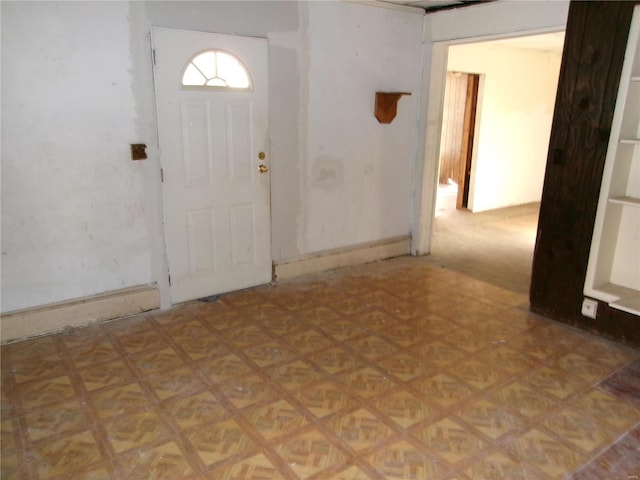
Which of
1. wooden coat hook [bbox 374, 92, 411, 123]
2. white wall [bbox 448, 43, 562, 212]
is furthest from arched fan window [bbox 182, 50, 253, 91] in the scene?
white wall [bbox 448, 43, 562, 212]

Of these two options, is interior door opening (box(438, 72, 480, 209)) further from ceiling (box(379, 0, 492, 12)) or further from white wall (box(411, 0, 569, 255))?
ceiling (box(379, 0, 492, 12))

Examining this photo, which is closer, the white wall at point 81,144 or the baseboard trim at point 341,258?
the white wall at point 81,144

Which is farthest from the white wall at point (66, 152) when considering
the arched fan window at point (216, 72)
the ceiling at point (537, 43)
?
the ceiling at point (537, 43)

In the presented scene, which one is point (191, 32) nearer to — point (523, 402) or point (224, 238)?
point (224, 238)

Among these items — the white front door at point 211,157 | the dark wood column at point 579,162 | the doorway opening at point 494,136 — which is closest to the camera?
the dark wood column at point 579,162

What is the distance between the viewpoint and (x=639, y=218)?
3.28 m

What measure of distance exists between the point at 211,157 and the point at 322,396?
2.01 meters

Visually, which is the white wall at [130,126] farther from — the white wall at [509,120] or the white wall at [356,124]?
the white wall at [509,120]

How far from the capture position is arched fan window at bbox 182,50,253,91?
3475 millimetres

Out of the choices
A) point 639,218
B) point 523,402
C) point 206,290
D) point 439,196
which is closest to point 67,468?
point 206,290

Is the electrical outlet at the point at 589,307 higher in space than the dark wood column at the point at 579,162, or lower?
lower

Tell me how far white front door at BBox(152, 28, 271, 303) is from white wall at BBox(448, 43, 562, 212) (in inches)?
148

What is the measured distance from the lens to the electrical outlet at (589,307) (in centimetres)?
A: 331

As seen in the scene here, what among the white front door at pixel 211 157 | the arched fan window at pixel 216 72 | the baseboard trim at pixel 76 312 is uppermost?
the arched fan window at pixel 216 72
